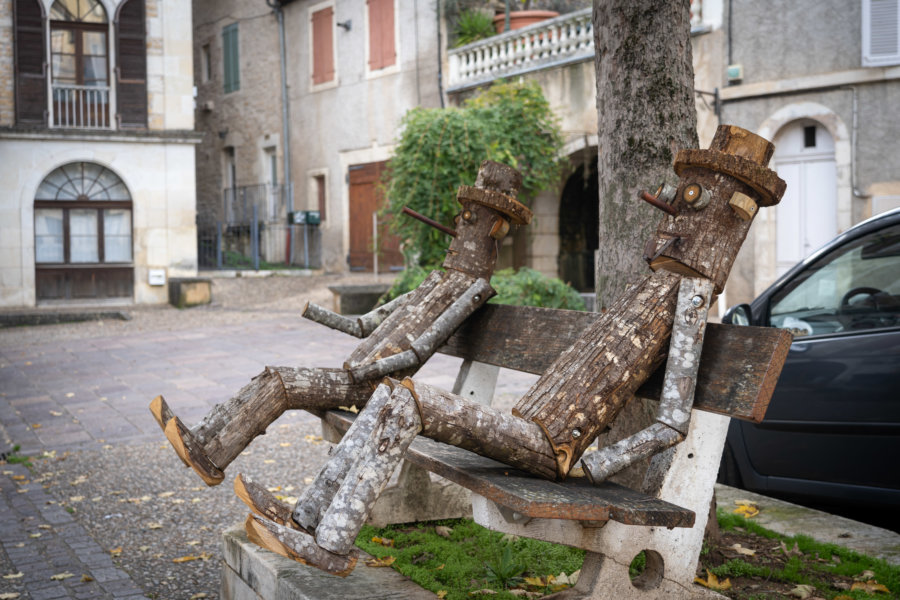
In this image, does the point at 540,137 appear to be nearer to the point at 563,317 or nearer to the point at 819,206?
the point at 819,206

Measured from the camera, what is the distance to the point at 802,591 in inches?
119

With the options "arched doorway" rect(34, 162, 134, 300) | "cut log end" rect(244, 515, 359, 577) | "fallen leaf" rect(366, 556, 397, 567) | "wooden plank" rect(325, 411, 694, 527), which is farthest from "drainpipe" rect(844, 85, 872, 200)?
"arched doorway" rect(34, 162, 134, 300)

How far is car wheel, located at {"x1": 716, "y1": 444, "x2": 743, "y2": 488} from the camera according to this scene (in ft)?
14.2

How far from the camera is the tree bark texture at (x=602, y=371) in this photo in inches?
96.1

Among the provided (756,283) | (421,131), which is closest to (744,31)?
(756,283)

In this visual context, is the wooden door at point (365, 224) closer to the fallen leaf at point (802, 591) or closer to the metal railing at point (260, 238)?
the metal railing at point (260, 238)

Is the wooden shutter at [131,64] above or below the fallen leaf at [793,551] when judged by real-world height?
above

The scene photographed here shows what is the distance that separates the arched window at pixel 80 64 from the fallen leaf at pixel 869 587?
56.2 feet

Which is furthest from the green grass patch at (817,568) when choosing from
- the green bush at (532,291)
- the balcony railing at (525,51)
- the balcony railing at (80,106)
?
the balcony railing at (80,106)

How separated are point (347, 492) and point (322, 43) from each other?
20.3 meters

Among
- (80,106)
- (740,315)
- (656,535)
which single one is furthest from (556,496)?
(80,106)

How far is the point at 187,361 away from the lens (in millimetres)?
9969

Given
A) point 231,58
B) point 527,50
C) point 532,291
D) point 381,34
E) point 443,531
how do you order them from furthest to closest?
point 231,58
point 381,34
point 527,50
point 532,291
point 443,531

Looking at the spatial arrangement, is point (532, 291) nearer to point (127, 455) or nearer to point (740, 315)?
point (127, 455)
